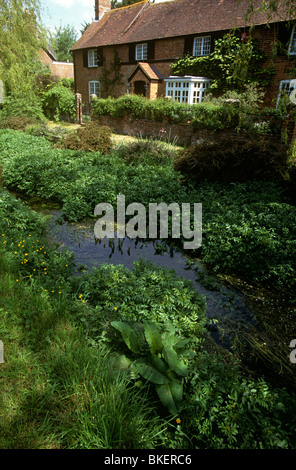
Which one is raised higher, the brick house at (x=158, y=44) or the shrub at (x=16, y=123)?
the brick house at (x=158, y=44)

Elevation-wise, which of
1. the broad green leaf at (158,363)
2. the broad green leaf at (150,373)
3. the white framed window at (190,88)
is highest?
the white framed window at (190,88)

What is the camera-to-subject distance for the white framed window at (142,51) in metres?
21.1

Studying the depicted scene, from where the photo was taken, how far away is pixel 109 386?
100 inches

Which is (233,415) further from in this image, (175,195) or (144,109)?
(144,109)

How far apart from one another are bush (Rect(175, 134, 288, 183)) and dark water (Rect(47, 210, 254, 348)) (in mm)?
3178

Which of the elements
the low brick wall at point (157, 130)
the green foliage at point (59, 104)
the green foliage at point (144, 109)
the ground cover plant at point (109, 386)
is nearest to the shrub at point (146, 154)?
the low brick wall at point (157, 130)

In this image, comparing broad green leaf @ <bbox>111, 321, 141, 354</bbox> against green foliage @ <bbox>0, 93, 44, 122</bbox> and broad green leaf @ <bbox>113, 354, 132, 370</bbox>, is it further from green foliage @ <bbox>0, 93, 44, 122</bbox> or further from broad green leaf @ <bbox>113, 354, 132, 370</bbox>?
green foliage @ <bbox>0, 93, 44, 122</bbox>

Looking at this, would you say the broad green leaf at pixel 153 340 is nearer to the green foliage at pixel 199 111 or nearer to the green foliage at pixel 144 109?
the green foliage at pixel 199 111

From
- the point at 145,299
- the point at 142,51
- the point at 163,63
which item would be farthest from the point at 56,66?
the point at 145,299

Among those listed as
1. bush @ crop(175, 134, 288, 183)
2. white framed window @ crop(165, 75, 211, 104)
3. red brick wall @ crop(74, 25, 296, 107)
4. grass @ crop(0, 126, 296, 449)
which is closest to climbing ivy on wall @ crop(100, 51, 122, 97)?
red brick wall @ crop(74, 25, 296, 107)

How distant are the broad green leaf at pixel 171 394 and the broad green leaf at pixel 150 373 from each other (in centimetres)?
5

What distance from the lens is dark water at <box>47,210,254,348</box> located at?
421cm

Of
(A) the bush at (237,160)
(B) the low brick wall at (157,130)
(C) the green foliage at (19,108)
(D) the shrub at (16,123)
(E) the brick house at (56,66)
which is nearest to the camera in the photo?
(A) the bush at (237,160)

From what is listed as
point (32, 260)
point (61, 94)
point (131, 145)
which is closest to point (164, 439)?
point (32, 260)
